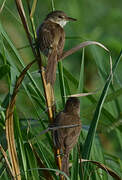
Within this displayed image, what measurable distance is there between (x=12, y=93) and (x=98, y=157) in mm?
971

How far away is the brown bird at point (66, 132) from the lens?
2957 mm

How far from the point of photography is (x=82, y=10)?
36.1 feet

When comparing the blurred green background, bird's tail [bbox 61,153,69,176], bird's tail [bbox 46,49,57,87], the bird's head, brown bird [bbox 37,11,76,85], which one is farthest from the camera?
the blurred green background

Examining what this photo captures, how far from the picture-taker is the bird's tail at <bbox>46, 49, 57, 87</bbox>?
2.93m

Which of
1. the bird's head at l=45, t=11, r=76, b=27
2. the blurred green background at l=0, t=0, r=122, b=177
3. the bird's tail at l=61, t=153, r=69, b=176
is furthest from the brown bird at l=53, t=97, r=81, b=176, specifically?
the blurred green background at l=0, t=0, r=122, b=177

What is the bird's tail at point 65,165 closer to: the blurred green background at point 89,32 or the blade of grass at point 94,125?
the blade of grass at point 94,125

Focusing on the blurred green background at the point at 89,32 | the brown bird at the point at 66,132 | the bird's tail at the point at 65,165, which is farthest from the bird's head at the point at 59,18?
the blurred green background at the point at 89,32

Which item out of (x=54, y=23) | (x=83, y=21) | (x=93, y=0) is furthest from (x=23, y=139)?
(x=93, y=0)

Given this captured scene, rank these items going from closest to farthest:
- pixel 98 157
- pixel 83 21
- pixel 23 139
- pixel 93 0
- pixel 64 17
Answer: pixel 23 139 < pixel 98 157 < pixel 64 17 < pixel 83 21 < pixel 93 0

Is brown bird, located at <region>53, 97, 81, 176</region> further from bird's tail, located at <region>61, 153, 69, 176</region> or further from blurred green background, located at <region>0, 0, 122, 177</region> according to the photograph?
blurred green background, located at <region>0, 0, 122, 177</region>

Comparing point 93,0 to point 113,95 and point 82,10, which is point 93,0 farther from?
point 113,95

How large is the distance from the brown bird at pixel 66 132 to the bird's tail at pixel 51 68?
0.79ft

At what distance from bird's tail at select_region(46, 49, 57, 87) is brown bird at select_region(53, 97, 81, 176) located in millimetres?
241

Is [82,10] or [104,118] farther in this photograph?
[82,10]
